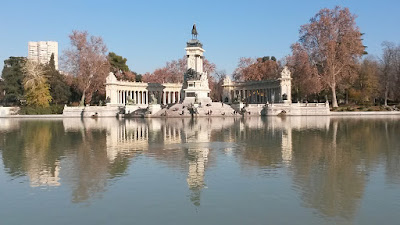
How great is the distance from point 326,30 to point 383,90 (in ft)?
75.6

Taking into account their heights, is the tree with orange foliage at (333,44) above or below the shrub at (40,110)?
above

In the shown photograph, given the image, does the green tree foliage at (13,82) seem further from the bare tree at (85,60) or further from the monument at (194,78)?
the monument at (194,78)

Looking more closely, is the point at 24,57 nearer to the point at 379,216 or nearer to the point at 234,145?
the point at 234,145

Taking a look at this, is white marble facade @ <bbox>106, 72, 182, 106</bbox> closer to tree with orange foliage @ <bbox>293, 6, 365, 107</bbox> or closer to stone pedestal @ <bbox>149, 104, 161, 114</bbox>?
stone pedestal @ <bbox>149, 104, 161, 114</bbox>

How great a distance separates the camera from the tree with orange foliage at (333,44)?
6606cm

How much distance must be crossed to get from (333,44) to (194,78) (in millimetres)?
27588

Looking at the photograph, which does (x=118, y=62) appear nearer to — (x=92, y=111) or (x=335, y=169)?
(x=92, y=111)

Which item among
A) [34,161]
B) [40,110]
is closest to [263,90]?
Answer: [40,110]

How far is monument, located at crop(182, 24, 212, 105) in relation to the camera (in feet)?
244

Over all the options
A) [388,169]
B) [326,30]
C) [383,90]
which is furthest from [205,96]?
[388,169]

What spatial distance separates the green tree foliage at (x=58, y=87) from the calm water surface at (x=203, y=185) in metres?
65.7

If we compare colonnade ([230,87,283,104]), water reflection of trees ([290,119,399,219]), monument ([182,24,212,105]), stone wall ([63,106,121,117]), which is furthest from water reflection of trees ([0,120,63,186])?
colonnade ([230,87,283,104])

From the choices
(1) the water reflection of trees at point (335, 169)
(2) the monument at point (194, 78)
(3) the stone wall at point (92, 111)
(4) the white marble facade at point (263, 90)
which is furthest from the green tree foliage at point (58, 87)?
(1) the water reflection of trees at point (335, 169)

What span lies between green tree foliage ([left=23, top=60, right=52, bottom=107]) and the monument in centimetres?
2978
